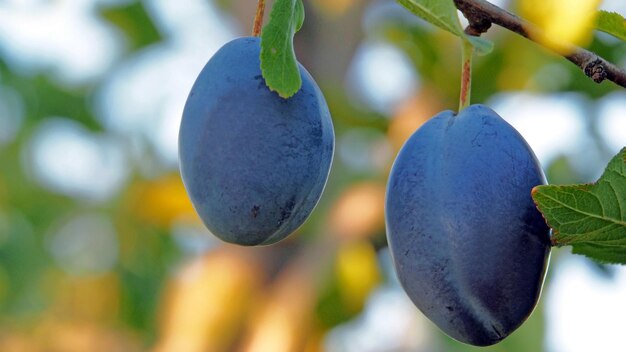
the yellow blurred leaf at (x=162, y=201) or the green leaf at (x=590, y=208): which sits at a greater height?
the green leaf at (x=590, y=208)

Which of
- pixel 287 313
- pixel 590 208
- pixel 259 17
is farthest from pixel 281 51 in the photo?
pixel 287 313

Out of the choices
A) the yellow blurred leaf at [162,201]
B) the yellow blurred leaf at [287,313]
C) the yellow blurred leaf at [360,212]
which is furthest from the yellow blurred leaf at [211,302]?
the yellow blurred leaf at [360,212]

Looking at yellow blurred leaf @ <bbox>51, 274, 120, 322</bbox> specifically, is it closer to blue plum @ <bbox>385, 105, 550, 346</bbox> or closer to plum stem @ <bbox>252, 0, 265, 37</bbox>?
plum stem @ <bbox>252, 0, 265, 37</bbox>

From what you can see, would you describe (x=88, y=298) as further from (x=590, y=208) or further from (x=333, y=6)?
(x=590, y=208)

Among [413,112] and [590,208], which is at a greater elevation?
[590,208]

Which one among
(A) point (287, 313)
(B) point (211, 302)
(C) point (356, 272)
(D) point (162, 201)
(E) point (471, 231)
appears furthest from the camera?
(D) point (162, 201)

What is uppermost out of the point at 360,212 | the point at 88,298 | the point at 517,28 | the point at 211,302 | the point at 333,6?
the point at 517,28

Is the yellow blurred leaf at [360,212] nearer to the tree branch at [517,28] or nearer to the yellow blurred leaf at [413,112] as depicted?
the yellow blurred leaf at [413,112]
